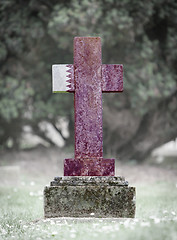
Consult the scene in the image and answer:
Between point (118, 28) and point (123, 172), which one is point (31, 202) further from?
point (118, 28)

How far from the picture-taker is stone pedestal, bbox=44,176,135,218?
442 cm

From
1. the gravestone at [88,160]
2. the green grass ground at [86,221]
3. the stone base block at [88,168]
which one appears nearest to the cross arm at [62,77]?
the gravestone at [88,160]

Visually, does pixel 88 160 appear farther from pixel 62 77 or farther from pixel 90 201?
pixel 62 77

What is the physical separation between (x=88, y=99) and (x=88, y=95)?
0.05 meters

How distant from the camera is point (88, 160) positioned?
15.6 feet

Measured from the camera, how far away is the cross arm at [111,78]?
16.1 ft

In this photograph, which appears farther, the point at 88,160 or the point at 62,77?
the point at 62,77

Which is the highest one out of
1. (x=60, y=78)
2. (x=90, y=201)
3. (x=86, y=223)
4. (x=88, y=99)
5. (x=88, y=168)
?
(x=60, y=78)

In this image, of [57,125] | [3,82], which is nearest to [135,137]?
[57,125]

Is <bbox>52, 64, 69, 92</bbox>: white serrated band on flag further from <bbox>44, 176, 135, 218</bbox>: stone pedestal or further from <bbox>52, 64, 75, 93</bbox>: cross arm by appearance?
<bbox>44, 176, 135, 218</bbox>: stone pedestal

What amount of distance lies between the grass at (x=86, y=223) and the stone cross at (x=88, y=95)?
0.75m

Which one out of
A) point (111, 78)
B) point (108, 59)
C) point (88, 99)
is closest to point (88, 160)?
point (88, 99)

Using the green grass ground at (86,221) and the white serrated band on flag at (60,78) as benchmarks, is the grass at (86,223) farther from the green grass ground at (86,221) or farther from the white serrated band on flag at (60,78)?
the white serrated band on flag at (60,78)

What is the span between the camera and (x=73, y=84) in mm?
4887
